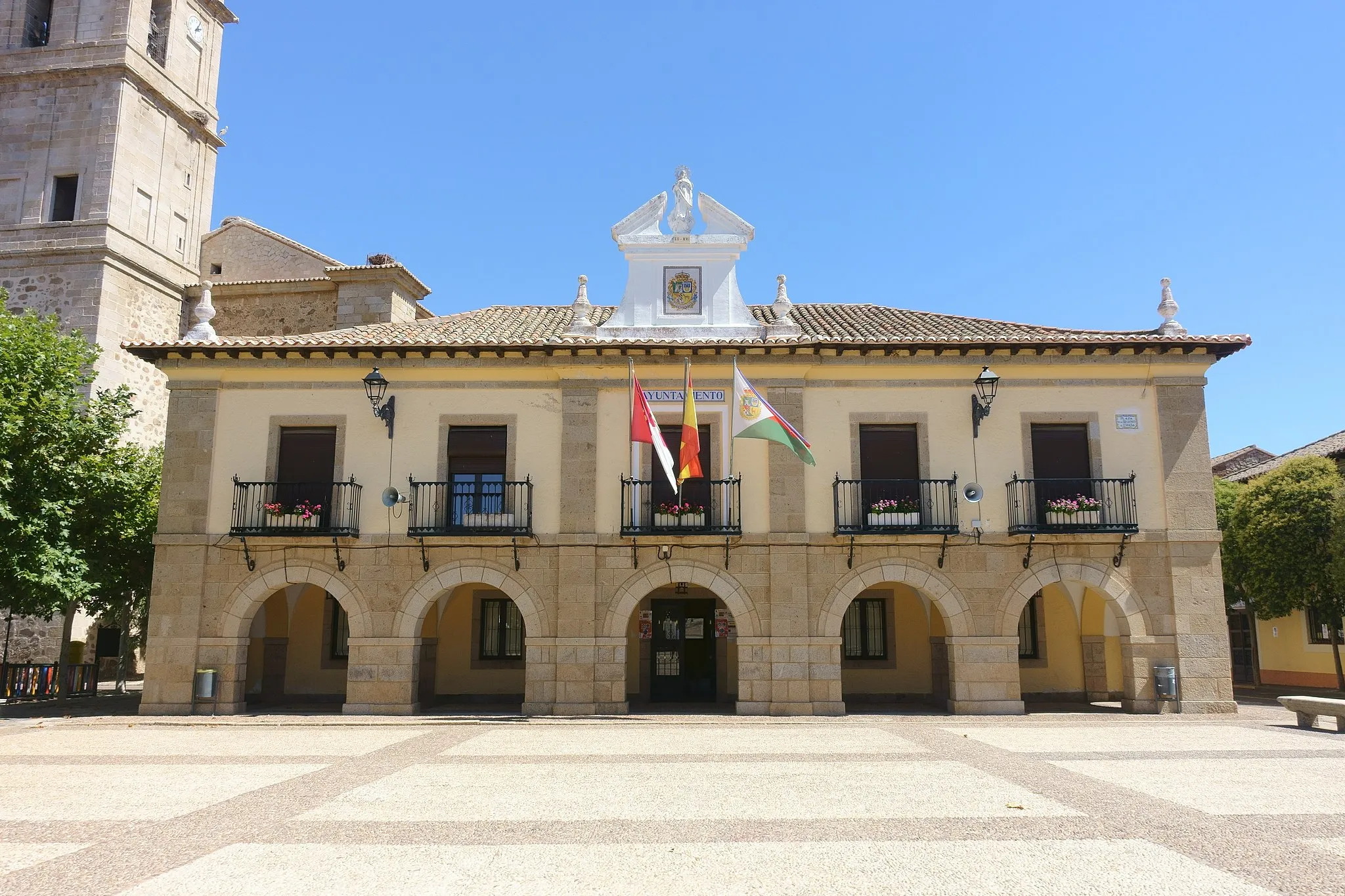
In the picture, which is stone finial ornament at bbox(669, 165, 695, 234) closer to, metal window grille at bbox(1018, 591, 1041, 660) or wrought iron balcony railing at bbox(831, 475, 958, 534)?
wrought iron balcony railing at bbox(831, 475, 958, 534)

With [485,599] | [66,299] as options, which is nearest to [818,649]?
[485,599]

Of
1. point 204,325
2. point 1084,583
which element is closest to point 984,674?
point 1084,583

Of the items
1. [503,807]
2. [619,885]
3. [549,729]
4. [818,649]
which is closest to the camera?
[619,885]

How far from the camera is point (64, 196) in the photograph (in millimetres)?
25250

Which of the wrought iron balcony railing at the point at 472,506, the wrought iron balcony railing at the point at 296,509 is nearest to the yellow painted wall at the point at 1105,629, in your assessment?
the wrought iron balcony railing at the point at 472,506

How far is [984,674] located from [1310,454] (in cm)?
1361

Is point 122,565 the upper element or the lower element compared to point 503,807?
upper

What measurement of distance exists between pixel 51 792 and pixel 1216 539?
16848mm

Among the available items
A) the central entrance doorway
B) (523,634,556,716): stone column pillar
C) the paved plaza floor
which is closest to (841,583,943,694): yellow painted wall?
the central entrance doorway

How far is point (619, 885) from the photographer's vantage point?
5.79 meters

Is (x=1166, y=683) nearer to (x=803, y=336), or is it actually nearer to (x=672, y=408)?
(x=803, y=336)

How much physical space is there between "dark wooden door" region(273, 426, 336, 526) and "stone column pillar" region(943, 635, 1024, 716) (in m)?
11.1

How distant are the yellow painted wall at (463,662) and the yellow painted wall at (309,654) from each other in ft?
6.38

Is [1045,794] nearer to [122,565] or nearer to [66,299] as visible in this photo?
[122,565]
